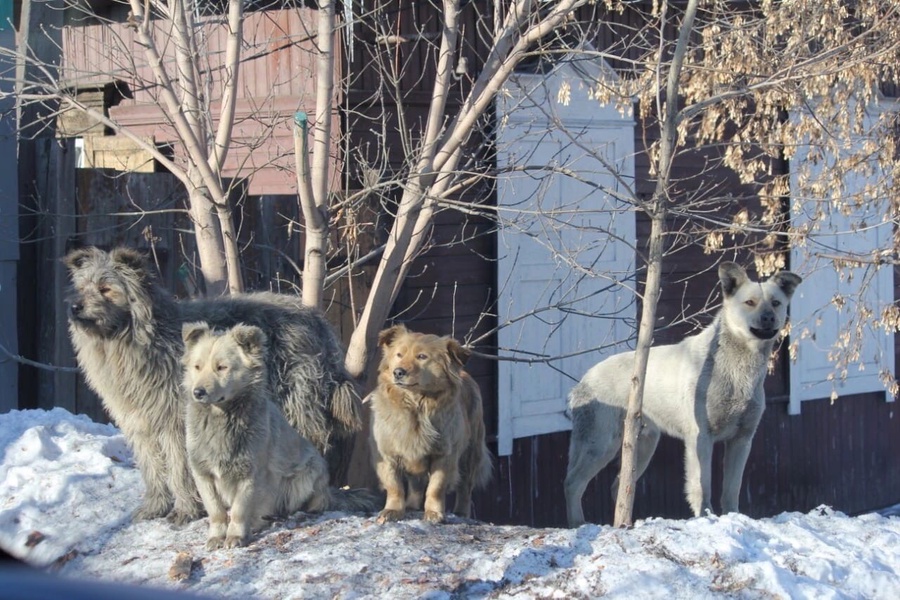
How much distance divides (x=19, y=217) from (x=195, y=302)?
2.92 metres

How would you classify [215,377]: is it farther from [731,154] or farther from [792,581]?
[731,154]

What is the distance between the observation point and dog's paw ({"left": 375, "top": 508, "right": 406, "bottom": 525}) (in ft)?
20.5

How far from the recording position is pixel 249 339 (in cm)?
586

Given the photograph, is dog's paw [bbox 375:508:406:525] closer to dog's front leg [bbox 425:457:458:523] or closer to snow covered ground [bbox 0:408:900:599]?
snow covered ground [bbox 0:408:900:599]

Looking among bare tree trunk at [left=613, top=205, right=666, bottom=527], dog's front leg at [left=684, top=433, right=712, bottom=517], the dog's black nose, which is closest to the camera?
bare tree trunk at [left=613, top=205, right=666, bottom=527]

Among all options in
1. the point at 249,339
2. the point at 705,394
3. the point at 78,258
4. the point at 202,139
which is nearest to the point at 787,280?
the point at 705,394

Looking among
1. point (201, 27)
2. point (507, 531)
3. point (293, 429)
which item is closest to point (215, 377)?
point (293, 429)

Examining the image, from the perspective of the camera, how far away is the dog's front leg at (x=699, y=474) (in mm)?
7622

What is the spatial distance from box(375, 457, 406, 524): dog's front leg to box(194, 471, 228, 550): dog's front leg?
37.7 inches

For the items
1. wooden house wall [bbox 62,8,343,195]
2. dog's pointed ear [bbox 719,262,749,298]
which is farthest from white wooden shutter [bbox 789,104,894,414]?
wooden house wall [bbox 62,8,343,195]

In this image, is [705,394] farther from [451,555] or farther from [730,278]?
[451,555]

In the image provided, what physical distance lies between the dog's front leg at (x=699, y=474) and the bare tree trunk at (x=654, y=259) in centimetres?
133

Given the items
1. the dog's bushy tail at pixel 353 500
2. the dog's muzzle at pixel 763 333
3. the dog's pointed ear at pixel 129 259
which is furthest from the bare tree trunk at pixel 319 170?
the dog's muzzle at pixel 763 333

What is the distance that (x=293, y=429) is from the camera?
21.1 feet
